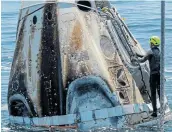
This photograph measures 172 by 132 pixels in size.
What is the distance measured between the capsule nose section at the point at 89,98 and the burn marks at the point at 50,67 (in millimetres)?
298

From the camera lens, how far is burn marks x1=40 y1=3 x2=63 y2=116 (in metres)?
14.2

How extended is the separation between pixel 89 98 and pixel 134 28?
20.1 m

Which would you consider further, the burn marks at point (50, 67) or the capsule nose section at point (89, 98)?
the burn marks at point (50, 67)

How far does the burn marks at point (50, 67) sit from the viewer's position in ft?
46.5

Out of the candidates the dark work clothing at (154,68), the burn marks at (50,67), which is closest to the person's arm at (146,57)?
the dark work clothing at (154,68)

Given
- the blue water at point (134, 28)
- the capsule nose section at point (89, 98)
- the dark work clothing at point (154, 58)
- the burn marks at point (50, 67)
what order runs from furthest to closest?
the blue water at point (134, 28) < the dark work clothing at point (154, 58) < the burn marks at point (50, 67) < the capsule nose section at point (89, 98)

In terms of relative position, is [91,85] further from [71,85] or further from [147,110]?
[147,110]

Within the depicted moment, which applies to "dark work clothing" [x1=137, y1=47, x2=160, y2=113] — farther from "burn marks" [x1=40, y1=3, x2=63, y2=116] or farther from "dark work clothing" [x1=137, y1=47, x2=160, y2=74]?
"burn marks" [x1=40, y1=3, x2=63, y2=116]

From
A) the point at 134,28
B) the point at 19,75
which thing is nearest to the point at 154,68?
the point at 19,75

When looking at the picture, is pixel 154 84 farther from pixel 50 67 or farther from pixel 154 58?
pixel 50 67

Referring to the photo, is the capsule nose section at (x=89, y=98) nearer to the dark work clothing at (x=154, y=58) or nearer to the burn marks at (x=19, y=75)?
the burn marks at (x=19, y=75)

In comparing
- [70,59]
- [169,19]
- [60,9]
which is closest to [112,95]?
[70,59]

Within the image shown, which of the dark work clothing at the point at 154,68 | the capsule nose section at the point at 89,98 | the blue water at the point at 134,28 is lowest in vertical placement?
the capsule nose section at the point at 89,98

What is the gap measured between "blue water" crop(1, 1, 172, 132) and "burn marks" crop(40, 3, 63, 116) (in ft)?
4.18
